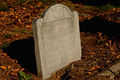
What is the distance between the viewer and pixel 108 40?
481 cm

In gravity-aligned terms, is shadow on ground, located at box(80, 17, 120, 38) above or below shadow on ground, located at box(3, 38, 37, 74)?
above

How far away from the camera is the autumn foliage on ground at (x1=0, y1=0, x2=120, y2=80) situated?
341 cm

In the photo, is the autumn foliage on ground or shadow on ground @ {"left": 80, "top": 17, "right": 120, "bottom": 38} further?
shadow on ground @ {"left": 80, "top": 17, "right": 120, "bottom": 38}

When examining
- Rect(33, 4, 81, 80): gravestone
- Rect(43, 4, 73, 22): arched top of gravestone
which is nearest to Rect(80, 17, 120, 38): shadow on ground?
Rect(33, 4, 81, 80): gravestone

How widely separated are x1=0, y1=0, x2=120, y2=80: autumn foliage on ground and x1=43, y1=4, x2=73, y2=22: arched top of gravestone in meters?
1.13

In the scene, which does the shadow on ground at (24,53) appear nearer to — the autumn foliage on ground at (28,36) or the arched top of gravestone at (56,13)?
the autumn foliage on ground at (28,36)

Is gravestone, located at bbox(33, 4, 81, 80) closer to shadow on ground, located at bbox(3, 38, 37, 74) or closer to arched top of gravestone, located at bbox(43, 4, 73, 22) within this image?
arched top of gravestone, located at bbox(43, 4, 73, 22)

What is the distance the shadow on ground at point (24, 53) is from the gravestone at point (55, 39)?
0.47 m

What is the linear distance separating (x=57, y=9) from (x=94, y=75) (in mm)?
1504

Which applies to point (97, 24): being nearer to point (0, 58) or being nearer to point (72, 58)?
point (72, 58)

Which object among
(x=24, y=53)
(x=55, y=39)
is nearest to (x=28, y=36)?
(x=24, y=53)

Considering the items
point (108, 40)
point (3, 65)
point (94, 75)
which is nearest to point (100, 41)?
point (108, 40)

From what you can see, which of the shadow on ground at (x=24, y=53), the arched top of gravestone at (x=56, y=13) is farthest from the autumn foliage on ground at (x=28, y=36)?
the arched top of gravestone at (x=56, y=13)

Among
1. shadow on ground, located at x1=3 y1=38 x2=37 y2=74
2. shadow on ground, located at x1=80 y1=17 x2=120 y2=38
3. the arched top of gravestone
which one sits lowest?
shadow on ground, located at x1=3 y1=38 x2=37 y2=74
